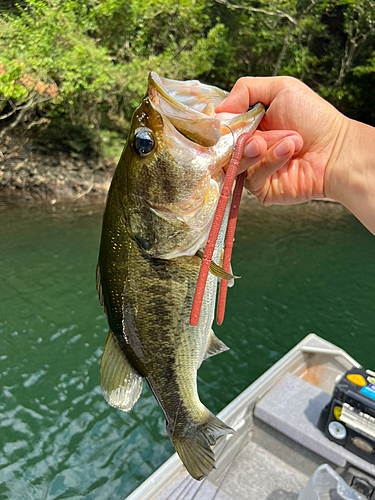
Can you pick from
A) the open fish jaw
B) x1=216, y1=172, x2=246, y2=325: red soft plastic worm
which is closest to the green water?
x1=216, y1=172, x2=246, y2=325: red soft plastic worm

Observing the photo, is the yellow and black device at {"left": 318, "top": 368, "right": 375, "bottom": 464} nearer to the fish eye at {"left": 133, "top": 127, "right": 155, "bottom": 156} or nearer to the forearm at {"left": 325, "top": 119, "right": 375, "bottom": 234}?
the forearm at {"left": 325, "top": 119, "right": 375, "bottom": 234}

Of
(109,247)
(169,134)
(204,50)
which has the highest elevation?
(169,134)

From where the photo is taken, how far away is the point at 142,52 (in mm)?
16484

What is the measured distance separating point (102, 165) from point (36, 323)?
32.2 feet

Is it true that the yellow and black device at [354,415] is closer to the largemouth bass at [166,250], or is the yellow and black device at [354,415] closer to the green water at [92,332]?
the largemouth bass at [166,250]

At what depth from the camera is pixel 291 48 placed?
17.9 metres

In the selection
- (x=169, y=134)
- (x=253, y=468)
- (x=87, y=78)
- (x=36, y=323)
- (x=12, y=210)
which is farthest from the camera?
(x=87, y=78)

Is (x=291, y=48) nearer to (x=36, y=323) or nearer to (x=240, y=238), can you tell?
(x=240, y=238)

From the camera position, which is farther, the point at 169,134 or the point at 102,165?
the point at 102,165

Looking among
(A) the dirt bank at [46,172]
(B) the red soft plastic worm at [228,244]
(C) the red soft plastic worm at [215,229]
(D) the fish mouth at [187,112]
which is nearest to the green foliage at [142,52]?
(A) the dirt bank at [46,172]

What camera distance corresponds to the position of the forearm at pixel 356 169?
174 centimetres

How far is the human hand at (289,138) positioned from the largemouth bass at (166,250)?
15cm

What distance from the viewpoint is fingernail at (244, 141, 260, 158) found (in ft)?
4.48

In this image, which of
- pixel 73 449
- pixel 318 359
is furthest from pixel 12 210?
pixel 318 359
